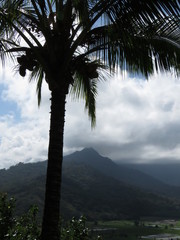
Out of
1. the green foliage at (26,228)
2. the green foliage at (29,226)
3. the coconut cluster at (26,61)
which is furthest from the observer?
the green foliage at (29,226)

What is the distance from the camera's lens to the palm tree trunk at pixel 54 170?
18.6 feet

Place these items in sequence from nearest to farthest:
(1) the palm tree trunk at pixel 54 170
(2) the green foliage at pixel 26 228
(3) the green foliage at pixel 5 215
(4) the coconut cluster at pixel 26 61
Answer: (1) the palm tree trunk at pixel 54 170, (4) the coconut cluster at pixel 26 61, (2) the green foliage at pixel 26 228, (3) the green foliage at pixel 5 215

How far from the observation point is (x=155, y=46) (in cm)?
719

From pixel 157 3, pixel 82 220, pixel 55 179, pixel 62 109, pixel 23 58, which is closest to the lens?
pixel 157 3

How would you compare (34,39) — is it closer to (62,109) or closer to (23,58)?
(23,58)

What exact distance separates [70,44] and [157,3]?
1889mm

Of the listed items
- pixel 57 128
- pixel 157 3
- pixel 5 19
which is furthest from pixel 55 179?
pixel 157 3

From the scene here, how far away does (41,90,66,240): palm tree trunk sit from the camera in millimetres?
5660

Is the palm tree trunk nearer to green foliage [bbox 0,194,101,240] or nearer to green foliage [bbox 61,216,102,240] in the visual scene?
green foliage [bbox 0,194,101,240]

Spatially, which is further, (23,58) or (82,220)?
(82,220)

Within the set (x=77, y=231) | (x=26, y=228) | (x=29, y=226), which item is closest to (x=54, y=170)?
(x=77, y=231)

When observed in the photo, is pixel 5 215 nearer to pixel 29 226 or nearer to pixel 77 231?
pixel 29 226

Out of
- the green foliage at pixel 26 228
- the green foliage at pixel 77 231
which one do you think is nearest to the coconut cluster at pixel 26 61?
the green foliage at pixel 26 228

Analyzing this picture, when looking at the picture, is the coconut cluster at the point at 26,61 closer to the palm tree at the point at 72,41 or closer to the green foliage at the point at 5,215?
the palm tree at the point at 72,41
